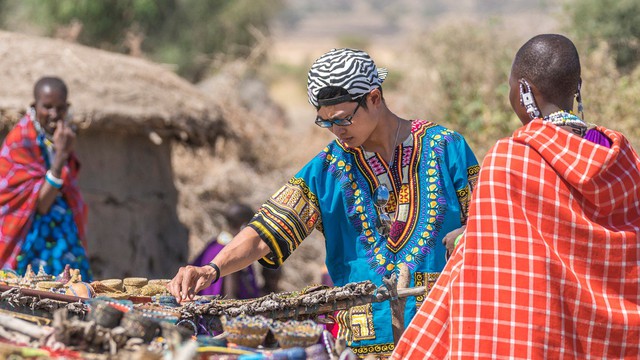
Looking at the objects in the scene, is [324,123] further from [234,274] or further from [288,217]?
[234,274]

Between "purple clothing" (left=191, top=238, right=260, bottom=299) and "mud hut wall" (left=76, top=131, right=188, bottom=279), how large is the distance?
2.06 m

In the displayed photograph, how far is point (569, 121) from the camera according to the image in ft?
13.0

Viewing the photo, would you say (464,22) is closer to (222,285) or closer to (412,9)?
(222,285)

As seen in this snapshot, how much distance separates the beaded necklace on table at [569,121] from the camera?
3.96 m

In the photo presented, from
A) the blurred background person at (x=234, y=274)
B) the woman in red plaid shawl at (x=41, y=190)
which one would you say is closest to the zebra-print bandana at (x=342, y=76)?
the woman in red plaid shawl at (x=41, y=190)

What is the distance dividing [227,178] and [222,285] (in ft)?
15.6

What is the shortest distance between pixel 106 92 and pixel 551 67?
6969 millimetres

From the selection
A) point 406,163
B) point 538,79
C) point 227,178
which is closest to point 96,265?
point 227,178

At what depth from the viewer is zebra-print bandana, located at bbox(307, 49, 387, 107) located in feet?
14.8

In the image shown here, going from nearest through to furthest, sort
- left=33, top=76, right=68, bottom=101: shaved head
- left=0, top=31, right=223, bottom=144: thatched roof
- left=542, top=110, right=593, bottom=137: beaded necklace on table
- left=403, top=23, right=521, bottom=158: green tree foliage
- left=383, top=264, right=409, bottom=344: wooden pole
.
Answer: left=542, top=110, right=593, bottom=137: beaded necklace on table → left=383, top=264, right=409, bottom=344: wooden pole → left=33, top=76, right=68, bottom=101: shaved head → left=0, top=31, right=223, bottom=144: thatched roof → left=403, top=23, right=521, bottom=158: green tree foliage

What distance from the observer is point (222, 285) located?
8.53 meters

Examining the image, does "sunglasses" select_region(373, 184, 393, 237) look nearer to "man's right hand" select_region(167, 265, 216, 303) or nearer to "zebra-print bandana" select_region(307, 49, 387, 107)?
Answer: "zebra-print bandana" select_region(307, 49, 387, 107)

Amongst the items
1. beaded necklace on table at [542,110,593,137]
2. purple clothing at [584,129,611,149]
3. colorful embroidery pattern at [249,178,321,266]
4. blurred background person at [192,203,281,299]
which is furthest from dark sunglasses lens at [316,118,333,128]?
blurred background person at [192,203,281,299]

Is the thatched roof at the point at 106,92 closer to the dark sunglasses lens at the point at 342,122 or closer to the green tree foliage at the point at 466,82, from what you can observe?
the green tree foliage at the point at 466,82
